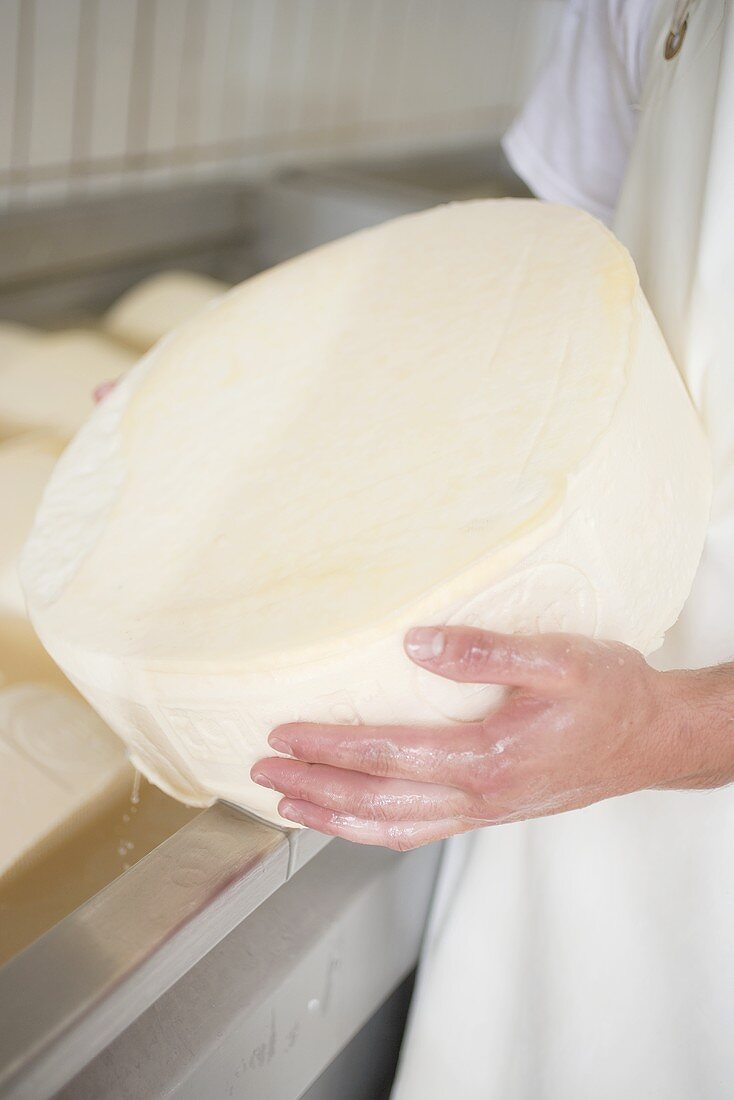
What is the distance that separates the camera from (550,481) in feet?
2.34

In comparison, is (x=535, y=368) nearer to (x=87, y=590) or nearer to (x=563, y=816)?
(x=87, y=590)

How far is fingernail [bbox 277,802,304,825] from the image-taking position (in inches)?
28.9

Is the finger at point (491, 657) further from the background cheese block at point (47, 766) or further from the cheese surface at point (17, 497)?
the cheese surface at point (17, 497)

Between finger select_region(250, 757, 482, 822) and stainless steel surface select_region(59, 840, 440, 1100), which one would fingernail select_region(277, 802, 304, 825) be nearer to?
finger select_region(250, 757, 482, 822)

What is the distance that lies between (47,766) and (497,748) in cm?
47

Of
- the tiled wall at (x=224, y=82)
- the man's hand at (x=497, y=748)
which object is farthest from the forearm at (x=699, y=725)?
the tiled wall at (x=224, y=82)

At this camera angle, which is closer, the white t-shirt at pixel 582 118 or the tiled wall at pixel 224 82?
the white t-shirt at pixel 582 118

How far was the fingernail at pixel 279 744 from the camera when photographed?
703 mm

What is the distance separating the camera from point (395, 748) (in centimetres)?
68

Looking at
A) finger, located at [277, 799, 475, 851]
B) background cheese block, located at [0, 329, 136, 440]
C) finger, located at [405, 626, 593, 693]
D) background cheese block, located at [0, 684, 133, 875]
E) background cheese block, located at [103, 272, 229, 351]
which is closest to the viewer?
finger, located at [405, 626, 593, 693]

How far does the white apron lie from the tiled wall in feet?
3.95

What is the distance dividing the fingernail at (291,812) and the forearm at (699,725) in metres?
0.30

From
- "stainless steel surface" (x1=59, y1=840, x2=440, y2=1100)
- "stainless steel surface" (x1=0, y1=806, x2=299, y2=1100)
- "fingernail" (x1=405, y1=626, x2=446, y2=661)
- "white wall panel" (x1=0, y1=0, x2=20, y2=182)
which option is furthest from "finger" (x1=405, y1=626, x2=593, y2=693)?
"white wall panel" (x1=0, y1=0, x2=20, y2=182)

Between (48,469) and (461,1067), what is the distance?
97cm
